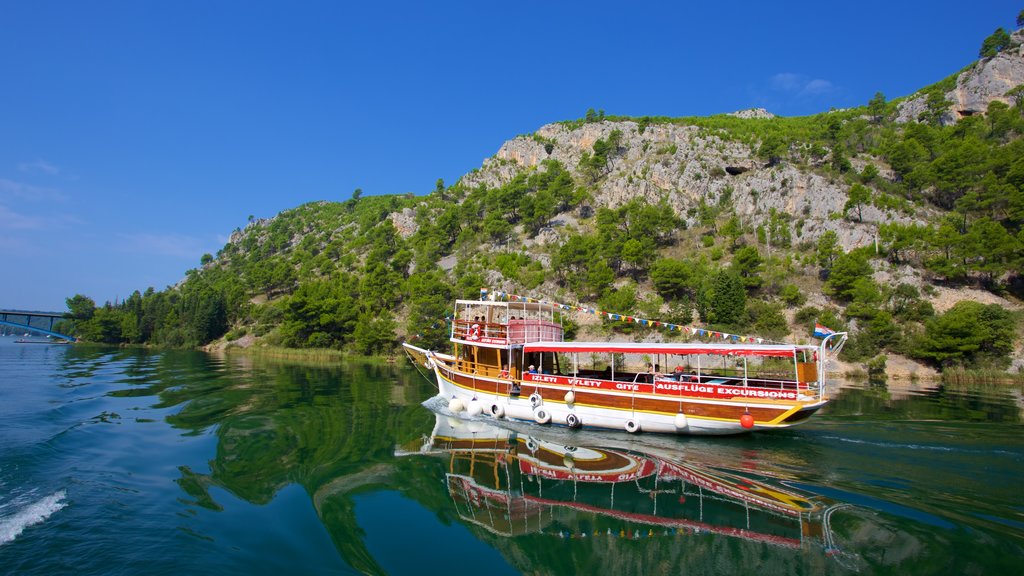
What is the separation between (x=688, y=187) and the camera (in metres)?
88.4

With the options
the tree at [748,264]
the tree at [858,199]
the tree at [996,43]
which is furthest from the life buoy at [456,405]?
the tree at [996,43]

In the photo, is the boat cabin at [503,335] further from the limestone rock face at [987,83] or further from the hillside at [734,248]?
the limestone rock face at [987,83]

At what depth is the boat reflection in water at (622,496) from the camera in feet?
28.3

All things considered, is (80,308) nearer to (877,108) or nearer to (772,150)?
(772,150)

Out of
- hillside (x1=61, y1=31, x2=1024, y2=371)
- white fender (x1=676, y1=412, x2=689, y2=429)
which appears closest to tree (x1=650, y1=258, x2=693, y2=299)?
hillside (x1=61, y1=31, x2=1024, y2=371)

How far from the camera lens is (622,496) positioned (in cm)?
1033

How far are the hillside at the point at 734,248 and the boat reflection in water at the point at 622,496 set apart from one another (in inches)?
1522

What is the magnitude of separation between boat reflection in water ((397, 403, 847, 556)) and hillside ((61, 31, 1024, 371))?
38663mm

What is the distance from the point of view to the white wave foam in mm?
8062

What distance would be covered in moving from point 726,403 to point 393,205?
450 feet

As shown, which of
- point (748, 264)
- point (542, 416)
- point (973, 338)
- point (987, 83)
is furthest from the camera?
point (987, 83)

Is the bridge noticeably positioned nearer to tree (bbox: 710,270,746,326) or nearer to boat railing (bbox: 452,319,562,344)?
boat railing (bbox: 452,319,562,344)

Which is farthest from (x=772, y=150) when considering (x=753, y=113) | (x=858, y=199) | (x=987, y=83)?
(x=753, y=113)

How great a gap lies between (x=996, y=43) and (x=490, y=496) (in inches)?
4898
